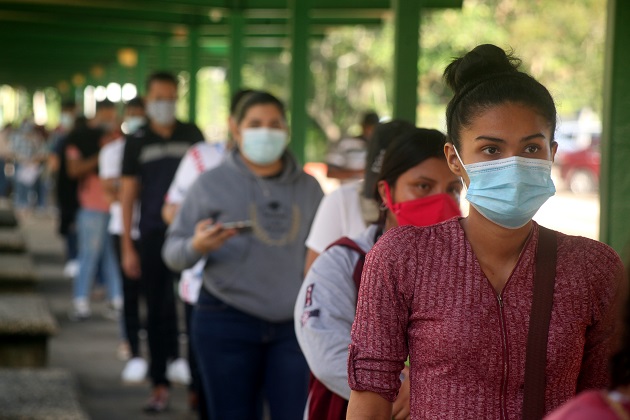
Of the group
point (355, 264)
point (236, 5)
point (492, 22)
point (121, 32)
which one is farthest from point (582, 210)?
point (355, 264)

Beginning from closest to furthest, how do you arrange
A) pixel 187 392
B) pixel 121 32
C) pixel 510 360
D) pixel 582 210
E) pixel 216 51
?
pixel 510 360 < pixel 187 392 < pixel 121 32 < pixel 216 51 < pixel 582 210

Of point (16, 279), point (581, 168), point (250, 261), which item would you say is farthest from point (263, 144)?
point (581, 168)

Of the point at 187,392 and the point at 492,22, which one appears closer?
the point at 187,392

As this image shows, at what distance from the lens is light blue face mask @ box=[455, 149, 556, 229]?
2920 mm

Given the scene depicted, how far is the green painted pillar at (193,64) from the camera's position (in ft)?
53.9

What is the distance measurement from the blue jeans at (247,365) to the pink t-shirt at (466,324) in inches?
109

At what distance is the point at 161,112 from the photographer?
920cm

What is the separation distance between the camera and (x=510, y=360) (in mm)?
2850

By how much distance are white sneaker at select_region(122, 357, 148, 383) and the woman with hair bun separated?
7.62 meters

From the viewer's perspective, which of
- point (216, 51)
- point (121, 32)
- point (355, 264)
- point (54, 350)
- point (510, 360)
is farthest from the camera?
point (216, 51)

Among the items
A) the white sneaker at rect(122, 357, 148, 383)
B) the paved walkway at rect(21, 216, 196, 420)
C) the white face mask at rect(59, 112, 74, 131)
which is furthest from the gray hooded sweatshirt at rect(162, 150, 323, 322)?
the white face mask at rect(59, 112, 74, 131)

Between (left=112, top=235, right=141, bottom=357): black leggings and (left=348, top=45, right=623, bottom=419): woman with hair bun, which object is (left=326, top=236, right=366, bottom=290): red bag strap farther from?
(left=112, top=235, right=141, bottom=357): black leggings

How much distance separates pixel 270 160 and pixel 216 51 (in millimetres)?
18010

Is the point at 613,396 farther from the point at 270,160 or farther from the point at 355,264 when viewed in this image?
the point at 270,160
